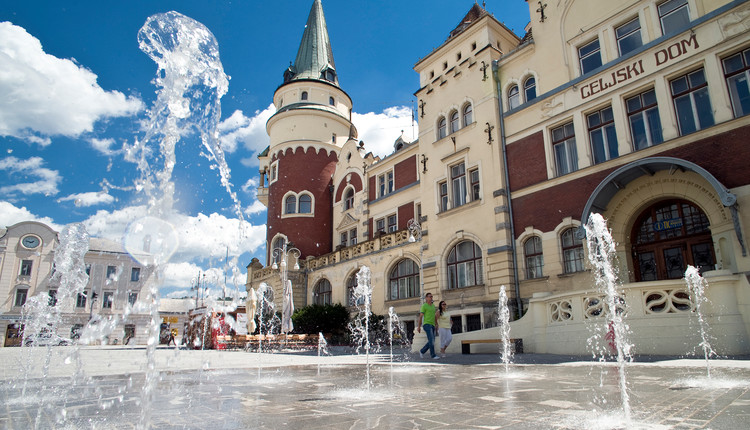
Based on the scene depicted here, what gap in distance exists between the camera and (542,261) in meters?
18.0

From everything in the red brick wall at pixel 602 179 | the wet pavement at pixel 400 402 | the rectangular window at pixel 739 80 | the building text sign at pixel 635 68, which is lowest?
the wet pavement at pixel 400 402

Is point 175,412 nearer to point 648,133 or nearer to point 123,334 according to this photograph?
point 648,133

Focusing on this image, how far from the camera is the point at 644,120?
15.6m

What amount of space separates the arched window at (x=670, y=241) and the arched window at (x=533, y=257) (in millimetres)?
3433

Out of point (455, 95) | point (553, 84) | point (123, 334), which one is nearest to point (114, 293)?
point (123, 334)

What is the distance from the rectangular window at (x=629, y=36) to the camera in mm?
16250

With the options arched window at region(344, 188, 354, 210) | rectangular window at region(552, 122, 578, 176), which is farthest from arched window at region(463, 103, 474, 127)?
arched window at region(344, 188, 354, 210)

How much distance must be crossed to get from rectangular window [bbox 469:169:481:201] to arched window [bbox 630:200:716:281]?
6989 millimetres

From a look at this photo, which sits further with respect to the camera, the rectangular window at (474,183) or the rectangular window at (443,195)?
the rectangular window at (443,195)

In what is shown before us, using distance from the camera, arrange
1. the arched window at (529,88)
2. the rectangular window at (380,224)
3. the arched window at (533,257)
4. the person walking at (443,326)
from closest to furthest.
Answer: the person walking at (443,326) → the arched window at (533,257) → the arched window at (529,88) → the rectangular window at (380,224)

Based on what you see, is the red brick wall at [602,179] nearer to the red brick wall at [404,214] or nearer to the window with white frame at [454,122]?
the window with white frame at [454,122]

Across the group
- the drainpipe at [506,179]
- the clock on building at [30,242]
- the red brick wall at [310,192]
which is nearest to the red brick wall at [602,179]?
the drainpipe at [506,179]

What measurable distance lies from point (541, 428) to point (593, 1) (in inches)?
749

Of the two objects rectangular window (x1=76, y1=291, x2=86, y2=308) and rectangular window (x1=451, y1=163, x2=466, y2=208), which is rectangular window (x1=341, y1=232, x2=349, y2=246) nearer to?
rectangular window (x1=451, y1=163, x2=466, y2=208)
